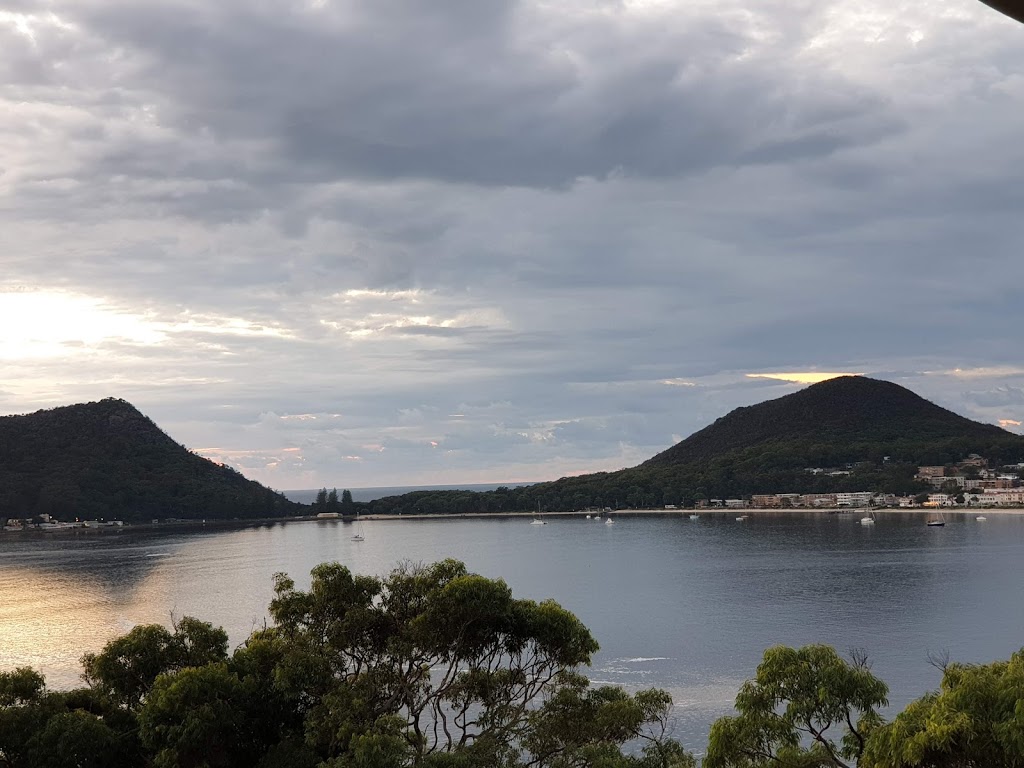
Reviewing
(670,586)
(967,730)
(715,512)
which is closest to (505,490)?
(715,512)

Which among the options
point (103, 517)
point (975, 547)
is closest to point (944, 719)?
point (975, 547)

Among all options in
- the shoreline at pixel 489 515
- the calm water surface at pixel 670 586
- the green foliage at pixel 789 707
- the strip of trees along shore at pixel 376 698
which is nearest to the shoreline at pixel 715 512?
the shoreline at pixel 489 515

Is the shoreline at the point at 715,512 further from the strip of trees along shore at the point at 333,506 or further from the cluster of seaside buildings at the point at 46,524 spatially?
the cluster of seaside buildings at the point at 46,524

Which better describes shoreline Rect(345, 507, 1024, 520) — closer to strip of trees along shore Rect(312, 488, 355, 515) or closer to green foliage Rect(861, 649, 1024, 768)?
strip of trees along shore Rect(312, 488, 355, 515)

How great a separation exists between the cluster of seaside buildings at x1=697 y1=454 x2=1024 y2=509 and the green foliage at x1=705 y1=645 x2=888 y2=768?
142 metres

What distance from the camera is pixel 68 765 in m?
15.1

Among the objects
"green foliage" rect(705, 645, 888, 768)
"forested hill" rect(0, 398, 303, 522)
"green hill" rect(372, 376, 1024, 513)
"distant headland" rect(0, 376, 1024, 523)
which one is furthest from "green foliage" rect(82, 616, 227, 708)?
"green hill" rect(372, 376, 1024, 513)

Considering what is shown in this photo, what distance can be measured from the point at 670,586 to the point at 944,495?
300 ft

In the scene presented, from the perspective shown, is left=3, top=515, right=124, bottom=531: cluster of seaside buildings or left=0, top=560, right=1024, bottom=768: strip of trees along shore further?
left=3, top=515, right=124, bottom=531: cluster of seaside buildings

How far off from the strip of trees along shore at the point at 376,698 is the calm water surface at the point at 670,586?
681 inches

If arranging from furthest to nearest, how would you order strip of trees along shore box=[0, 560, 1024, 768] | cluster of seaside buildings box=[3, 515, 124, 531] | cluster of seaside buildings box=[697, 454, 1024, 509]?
cluster of seaside buildings box=[3, 515, 124, 531]
cluster of seaside buildings box=[697, 454, 1024, 509]
strip of trees along shore box=[0, 560, 1024, 768]

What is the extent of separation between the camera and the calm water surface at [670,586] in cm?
4541

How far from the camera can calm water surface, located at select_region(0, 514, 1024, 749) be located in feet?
149

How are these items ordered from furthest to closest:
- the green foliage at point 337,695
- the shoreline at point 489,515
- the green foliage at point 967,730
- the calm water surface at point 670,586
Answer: the shoreline at point 489,515 → the calm water surface at point 670,586 → the green foliage at point 337,695 → the green foliage at point 967,730
